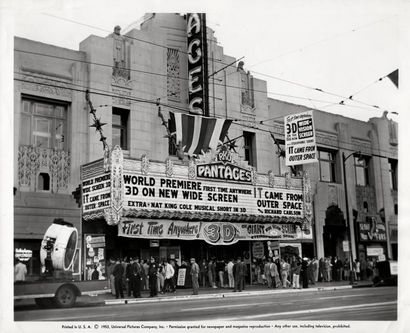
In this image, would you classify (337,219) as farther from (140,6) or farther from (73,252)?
(140,6)

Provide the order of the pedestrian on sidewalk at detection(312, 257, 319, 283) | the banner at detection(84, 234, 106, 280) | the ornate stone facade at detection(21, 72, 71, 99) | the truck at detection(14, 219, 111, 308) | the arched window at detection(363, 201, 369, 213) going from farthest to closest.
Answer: the arched window at detection(363, 201, 369, 213), the pedestrian on sidewalk at detection(312, 257, 319, 283), the banner at detection(84, 234, 106, 280), the ornate stone facade at detection(21, 72, 71, 99), the truck at detection(14, 219, 111, 308)

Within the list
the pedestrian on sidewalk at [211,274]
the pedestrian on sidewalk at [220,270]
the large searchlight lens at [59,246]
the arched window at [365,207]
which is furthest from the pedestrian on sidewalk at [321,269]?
the large searchlight lens at [59,246]

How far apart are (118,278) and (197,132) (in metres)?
5.33

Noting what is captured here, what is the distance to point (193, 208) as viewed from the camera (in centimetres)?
1798

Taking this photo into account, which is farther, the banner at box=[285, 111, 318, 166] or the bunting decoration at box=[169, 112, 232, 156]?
the bunting decoration at box=[169, 112, 232, 156]

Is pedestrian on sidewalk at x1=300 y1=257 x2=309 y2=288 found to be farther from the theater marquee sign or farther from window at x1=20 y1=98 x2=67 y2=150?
window at x1=20 y1=98 x2=67 y2=150

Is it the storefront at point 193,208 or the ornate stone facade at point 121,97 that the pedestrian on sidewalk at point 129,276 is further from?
the ornate stone facade at point 121,97

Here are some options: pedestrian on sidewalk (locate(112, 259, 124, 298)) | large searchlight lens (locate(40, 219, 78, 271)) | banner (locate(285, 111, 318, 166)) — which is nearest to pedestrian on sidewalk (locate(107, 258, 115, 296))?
pedestrian on sidewalk (locate(112, 259, 124, 298))

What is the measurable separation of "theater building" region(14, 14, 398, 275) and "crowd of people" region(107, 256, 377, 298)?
0.75 m

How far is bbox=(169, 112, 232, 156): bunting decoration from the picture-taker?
1750 cm

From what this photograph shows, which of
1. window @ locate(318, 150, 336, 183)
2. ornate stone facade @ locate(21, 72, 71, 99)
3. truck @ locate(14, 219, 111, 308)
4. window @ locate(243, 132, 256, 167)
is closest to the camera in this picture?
truck @ locate(14, 219, 111, 308)

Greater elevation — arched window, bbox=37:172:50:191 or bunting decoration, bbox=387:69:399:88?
bunting decoration, bbox=387:69:399:88
